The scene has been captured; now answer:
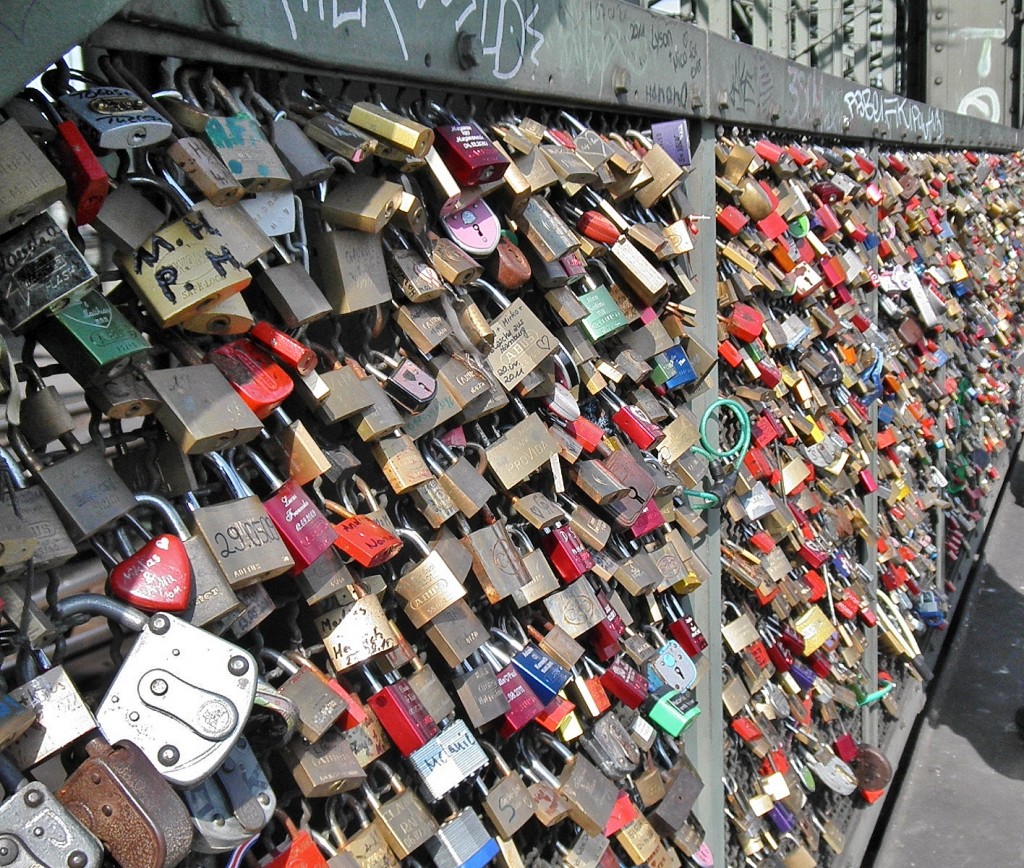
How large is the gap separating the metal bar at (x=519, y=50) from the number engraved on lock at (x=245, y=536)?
0.52 meters

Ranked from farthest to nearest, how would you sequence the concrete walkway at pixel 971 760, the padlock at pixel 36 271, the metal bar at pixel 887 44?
the metal bar at pixel 887 44 < the concrete walkway at pixel 971 760 < the padlock at pixel 36 271

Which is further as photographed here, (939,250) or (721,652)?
(939,250)

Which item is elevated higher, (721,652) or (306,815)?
(306,815)

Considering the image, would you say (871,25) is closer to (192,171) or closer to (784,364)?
(784,364)

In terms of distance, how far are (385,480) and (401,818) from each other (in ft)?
1.60

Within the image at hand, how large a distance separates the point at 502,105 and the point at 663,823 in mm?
1450

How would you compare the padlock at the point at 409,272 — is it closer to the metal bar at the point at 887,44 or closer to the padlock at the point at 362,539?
the padlock at the point at 362,539

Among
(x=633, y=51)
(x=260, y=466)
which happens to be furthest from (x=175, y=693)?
(x=633, y=51)

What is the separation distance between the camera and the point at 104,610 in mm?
955

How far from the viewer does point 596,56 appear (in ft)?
5.87

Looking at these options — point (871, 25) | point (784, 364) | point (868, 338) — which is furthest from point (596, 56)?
point (871, 25)

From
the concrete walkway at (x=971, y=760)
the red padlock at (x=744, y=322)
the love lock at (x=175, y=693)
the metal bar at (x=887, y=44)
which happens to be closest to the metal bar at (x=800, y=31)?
the metal bar at (x=887, y=44)

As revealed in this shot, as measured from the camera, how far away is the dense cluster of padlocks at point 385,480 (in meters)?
0.93

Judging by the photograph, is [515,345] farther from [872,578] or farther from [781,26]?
[781,26]
